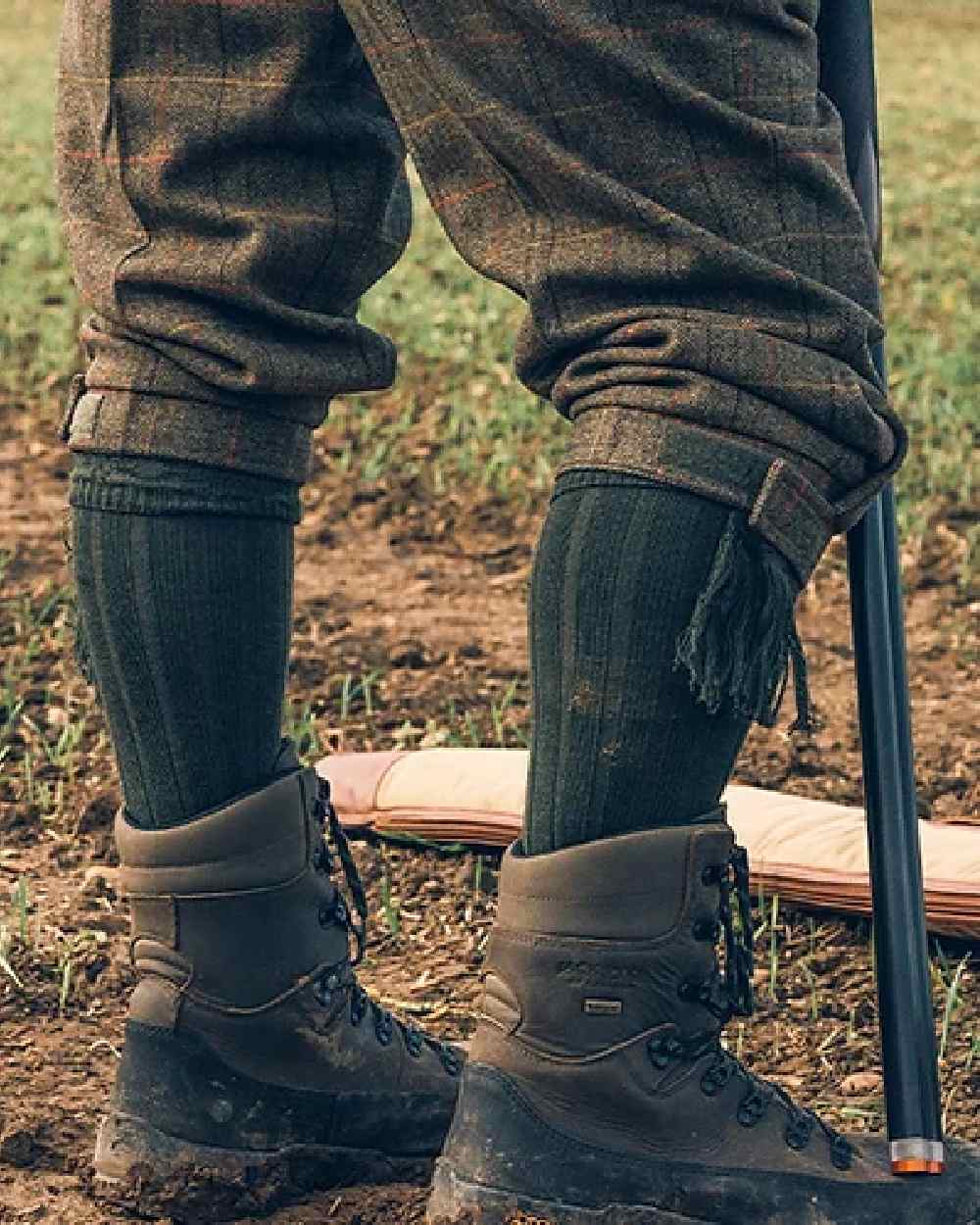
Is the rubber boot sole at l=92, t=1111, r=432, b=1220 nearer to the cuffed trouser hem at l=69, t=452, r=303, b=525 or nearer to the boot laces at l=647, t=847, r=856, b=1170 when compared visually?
the boot laces at l=647, t=847, r=856, b=1170

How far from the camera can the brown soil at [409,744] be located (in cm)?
218

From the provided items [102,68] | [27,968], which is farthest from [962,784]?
[102,68]

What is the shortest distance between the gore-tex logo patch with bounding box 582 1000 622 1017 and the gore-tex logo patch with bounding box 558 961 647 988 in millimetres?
14

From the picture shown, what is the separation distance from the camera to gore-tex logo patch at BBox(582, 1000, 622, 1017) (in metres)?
1.72

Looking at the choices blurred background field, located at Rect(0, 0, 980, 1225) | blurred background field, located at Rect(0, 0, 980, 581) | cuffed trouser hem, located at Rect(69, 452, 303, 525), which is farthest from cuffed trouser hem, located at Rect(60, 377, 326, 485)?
blurred background field, located at Rect(0, 0, 980, 581)

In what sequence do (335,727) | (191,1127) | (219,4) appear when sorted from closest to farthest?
1. (219,4)
2. (191,1127)
3. (335,727)

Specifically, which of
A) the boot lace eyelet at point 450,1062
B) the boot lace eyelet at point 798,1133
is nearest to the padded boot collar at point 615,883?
the boot lace eyelet at point 798,1133

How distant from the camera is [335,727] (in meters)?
3.32

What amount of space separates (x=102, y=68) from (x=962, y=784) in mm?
1788

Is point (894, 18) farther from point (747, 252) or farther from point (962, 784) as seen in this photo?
point (747, 252)

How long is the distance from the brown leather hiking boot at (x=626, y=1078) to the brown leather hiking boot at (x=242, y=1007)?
0.68ft

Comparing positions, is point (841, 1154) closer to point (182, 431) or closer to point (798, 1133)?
point (798, 1133)

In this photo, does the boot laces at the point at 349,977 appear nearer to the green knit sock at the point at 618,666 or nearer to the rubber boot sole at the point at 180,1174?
the rubber boot sole at the point at 180,1174

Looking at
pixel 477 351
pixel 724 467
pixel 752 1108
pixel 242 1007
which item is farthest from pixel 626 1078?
pixel 477 351
